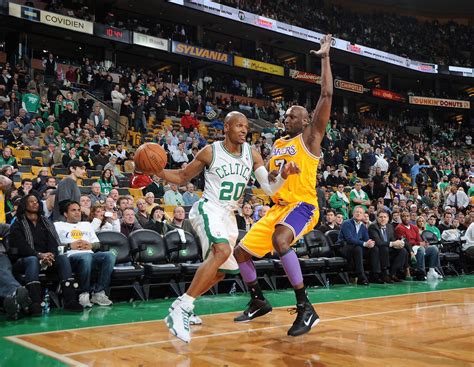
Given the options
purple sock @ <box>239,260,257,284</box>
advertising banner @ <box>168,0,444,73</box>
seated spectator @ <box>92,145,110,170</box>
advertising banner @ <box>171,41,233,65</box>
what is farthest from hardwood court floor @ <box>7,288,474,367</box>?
advertising banner @ <box>168,0,444,73</box>

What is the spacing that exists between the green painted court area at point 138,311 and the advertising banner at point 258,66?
20.0m

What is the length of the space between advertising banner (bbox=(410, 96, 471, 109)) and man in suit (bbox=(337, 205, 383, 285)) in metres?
28.5

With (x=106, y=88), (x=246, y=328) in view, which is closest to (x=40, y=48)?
(x=106, y=88)

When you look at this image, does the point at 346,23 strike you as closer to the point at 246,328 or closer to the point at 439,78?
the point at 439,78

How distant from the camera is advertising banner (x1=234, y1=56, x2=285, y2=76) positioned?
2792cm

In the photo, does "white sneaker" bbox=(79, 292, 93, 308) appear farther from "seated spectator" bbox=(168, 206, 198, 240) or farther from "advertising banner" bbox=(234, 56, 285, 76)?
"advertising banner" bbox=(234, 56, 285, 76)

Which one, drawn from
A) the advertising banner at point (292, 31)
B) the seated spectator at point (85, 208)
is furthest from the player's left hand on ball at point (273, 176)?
the advertising banner at point (292, 31)

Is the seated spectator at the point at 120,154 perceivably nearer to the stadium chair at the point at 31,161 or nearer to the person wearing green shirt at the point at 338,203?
the stadium chair at the point at 31,161

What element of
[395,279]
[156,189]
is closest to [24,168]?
[156,189]

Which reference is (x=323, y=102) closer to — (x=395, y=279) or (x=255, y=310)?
(x=255, y=310)

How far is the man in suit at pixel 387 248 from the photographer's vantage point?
10008mm

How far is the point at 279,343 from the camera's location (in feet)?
14.3

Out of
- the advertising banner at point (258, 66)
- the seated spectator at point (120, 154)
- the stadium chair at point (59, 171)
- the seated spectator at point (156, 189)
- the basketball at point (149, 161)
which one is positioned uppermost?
the advertising banner at point (258, 66)

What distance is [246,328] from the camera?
5047mm
